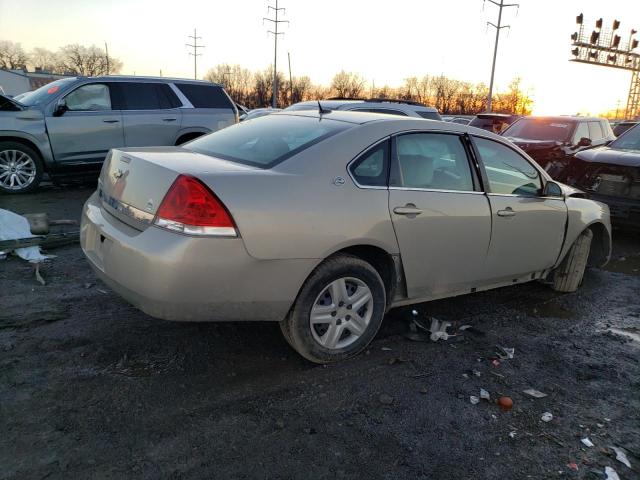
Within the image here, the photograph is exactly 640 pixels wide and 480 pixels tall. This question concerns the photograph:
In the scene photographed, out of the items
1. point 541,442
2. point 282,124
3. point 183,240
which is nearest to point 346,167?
point 282,124

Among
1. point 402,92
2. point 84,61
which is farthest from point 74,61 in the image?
point 402,92

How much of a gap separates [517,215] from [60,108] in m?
7.61

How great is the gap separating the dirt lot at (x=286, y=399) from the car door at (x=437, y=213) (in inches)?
21.0

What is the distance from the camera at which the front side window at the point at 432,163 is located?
361 centimetres

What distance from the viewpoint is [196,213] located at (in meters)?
2.78

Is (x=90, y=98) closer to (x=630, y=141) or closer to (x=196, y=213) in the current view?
(x=196, y=213)

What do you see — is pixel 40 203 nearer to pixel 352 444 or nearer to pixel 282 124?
pixel 282 124

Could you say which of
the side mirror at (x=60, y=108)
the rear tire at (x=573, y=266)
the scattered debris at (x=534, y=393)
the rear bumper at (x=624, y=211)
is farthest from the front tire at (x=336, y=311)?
the side mirror at (x=60, y=108)

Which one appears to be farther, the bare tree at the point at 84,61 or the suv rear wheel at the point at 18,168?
the bare tree at the point at 84,61

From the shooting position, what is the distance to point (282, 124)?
396 cm

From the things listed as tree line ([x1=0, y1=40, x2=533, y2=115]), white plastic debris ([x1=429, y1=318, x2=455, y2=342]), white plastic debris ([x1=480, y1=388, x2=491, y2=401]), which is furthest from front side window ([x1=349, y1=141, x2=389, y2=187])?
tree line ([x1=0, y1=40, x2=533, y2=115])

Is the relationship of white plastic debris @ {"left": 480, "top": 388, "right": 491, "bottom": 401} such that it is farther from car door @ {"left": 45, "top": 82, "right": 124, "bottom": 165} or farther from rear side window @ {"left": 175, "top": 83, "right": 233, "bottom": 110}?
rear side window @ {"left": 175, "top": 83, "right": 233, "bottom": 110}

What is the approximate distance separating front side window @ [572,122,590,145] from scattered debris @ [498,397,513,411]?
8847mm

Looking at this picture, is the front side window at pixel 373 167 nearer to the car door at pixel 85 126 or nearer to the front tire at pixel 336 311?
the front tire at pixel 336 311
